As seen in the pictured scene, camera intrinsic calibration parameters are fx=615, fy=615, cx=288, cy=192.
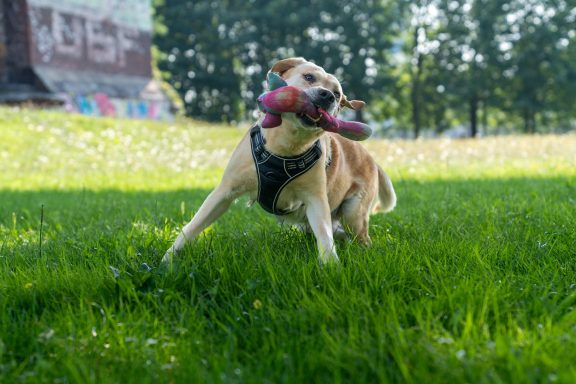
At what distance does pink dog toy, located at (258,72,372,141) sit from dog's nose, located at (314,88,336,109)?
32 millimetres

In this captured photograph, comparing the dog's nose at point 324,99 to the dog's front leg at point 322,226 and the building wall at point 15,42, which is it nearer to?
the dog's front leg at point 322,226

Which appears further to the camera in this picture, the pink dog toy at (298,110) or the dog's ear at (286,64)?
the dog's ear at (286,64)

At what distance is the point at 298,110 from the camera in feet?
11.1

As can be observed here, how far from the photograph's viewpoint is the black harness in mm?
3670

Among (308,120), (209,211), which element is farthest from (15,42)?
(308,120)

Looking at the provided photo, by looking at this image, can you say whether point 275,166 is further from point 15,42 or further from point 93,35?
point 93,35

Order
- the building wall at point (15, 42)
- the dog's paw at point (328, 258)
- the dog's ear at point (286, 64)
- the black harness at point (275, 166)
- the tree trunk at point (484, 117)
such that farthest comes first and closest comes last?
1. the tree trunk at point (484, 117)
2. the building wall at point (15, 42)
3. the dog's ear at point (286, 64)
4. the black harness at point (275, 166)
5. the dog's paw at point (328, 258)

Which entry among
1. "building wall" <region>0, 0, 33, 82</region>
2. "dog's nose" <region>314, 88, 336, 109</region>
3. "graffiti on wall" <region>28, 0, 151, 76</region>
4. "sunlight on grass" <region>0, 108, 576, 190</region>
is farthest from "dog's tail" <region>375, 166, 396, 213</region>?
"graffiti on wall" <region>28, 0, 151, 76</region>

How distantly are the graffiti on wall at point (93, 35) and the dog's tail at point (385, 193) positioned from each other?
78.2ft

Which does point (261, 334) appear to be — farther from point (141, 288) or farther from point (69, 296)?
point (69, 296)

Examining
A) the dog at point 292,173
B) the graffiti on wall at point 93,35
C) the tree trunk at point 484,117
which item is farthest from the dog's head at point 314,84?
the tree trunk at point 484,117

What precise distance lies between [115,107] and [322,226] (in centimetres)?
2633

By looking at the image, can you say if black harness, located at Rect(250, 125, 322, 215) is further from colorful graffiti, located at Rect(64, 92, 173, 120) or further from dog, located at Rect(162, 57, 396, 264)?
colorful graffiti, located at Rect(64, 92, 173, 120)

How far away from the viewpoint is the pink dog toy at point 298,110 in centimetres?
336
